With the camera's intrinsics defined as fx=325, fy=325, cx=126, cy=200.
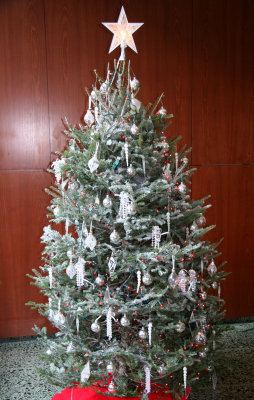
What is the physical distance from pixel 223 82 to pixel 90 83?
1.21 metres

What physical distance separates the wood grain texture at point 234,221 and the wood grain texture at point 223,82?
14 centimetres

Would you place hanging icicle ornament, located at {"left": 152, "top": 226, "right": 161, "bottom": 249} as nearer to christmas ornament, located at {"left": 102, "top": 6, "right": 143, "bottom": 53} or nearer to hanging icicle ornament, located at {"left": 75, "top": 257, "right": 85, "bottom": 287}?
hanging icicle ornament, located at {"left": 75, "top": 257, "right": 85, "bottom": 287}

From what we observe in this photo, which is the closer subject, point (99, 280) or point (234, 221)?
point (99, 280)

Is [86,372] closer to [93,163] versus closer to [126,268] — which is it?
[126,268]

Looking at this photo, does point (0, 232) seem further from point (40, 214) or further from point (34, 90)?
point (34, 90)

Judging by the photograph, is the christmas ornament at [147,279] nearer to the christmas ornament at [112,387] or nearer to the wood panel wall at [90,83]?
the christmas ornament at [112,387]

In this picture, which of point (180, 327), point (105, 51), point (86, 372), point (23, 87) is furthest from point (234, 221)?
point (23, 87)

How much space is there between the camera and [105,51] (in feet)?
9.04

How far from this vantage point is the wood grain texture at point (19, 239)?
2797 millimetres

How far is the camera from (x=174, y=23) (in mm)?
2809

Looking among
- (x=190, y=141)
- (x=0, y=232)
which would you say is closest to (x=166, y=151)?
(x=190, y=141)

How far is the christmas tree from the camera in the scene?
1625mm

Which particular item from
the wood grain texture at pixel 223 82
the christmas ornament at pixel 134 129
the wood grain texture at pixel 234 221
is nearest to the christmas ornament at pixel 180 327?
the christmas ornament at pixel 134 129

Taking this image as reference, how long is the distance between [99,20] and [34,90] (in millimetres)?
797
